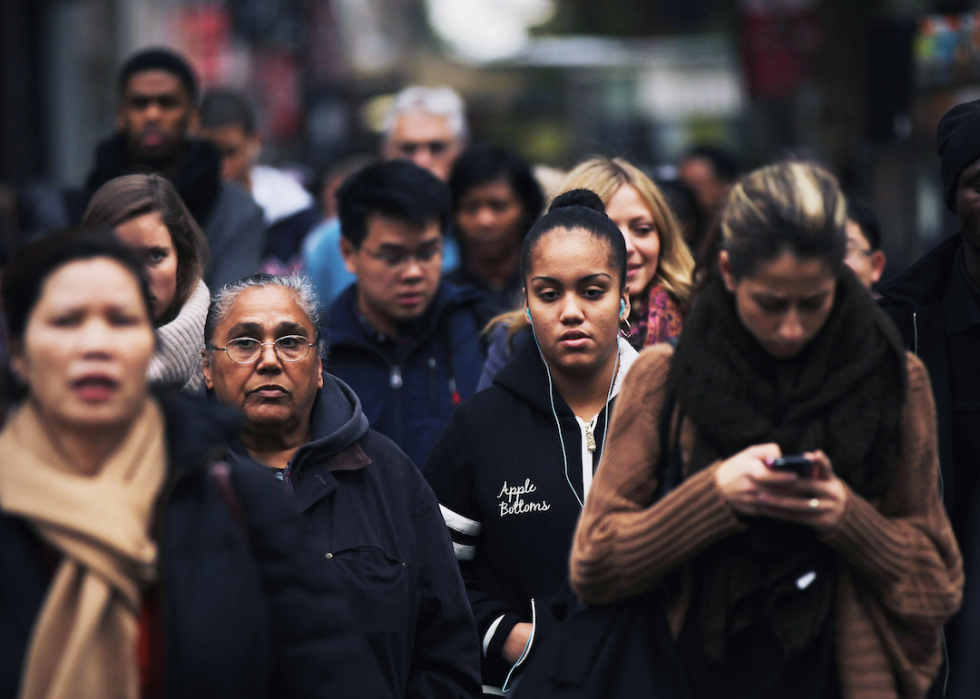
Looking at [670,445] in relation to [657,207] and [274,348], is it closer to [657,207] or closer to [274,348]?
[274,348]

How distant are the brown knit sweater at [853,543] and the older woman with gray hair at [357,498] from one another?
0.78 meters

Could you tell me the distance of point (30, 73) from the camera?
16.8m

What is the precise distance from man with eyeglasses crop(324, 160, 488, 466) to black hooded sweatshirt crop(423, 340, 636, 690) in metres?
1.00

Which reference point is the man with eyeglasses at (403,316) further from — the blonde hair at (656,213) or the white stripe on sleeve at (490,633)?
the white stripe on sleeve at (490,633)

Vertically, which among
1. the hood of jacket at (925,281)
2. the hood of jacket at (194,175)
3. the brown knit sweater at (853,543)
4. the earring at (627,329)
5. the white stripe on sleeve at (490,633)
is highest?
the hood of jacket at (194,175)

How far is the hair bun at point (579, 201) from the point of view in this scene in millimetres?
4453

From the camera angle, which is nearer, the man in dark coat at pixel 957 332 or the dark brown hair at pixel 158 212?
the man in dark coat at pixel 957 332

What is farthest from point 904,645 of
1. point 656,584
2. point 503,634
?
point 503,634

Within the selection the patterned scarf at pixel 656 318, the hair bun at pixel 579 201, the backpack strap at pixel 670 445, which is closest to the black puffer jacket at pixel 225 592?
the backpack strap at pixel 670 445

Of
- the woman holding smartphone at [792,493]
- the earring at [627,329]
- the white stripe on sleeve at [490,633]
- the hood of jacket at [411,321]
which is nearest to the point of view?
the woman holding smartphone at [792,493]

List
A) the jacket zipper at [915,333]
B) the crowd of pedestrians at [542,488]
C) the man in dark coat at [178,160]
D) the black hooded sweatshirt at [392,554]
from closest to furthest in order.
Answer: the crowd of pedestrians at [542,488] < the black hooded sweatshirt at [392,554] < the jacket zipper at [915,333] < the man in dark coat at [178,160]

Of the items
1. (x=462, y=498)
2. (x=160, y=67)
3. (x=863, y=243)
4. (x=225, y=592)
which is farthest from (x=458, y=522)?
(x=160, y=67)

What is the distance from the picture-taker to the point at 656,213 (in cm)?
500

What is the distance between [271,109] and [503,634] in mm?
19982
